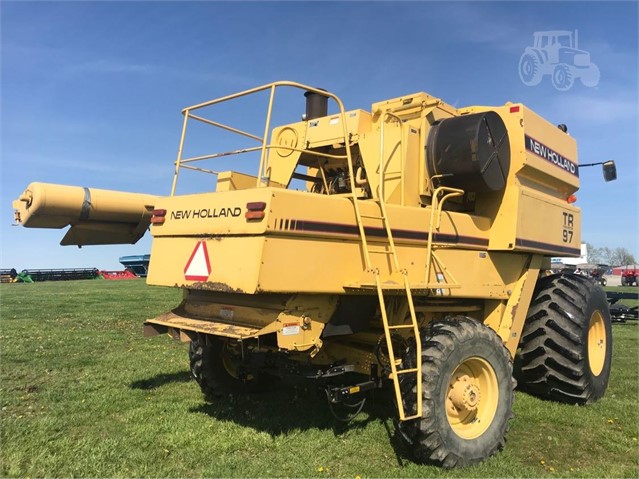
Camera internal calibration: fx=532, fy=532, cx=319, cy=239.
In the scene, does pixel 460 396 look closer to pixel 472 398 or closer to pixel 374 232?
pixel 472 398

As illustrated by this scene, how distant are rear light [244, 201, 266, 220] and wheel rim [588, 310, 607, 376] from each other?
16.3 feet

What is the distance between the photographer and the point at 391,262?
15.8ft

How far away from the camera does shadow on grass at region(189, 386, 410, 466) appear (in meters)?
5.25

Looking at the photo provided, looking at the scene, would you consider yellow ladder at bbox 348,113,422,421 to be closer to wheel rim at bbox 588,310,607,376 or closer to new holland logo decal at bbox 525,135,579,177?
new holland logo decal at bbox 525,135,579,177

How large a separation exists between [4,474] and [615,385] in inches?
293

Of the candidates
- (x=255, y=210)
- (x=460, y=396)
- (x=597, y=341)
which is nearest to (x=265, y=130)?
(x=255, y=210)

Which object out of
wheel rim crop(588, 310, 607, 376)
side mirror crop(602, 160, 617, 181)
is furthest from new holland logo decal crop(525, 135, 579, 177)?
wheel rim crop(588, 310, 607, 376)

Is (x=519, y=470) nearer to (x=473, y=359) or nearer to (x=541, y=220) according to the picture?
(x=473, y=359)

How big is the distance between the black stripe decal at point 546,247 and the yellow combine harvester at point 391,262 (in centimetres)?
3

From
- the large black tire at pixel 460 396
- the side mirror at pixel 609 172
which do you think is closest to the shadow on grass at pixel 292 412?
the large black tire at pixel 460 396

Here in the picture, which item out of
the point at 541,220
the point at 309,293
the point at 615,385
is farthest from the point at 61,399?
the point at 615,385

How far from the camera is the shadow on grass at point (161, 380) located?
270 inches

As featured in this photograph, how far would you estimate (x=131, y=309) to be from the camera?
16.3 metres

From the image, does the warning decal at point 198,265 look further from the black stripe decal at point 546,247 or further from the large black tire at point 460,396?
the black stripe decal at point 546,247
